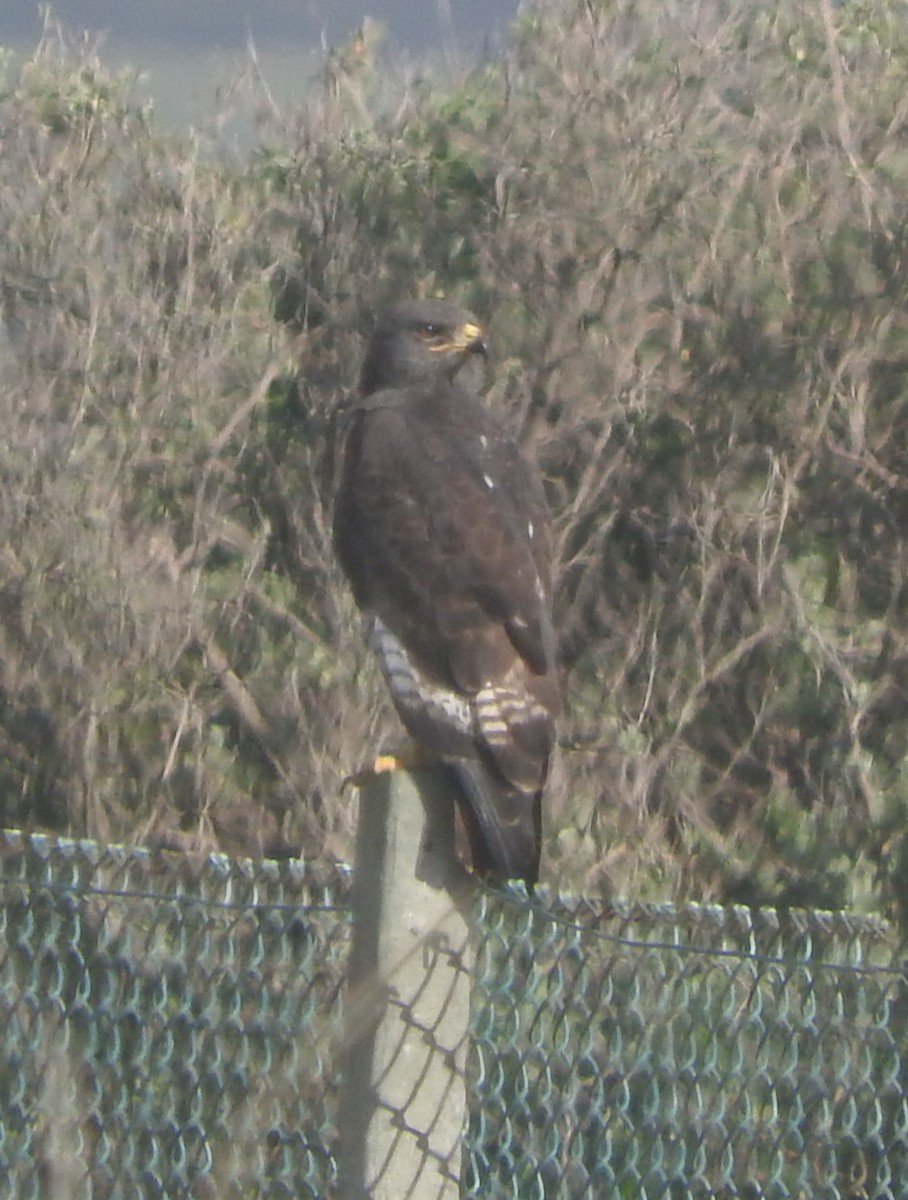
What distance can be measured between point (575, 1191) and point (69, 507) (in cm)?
548

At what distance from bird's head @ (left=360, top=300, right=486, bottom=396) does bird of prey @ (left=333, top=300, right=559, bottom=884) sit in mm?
50

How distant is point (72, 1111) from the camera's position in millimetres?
4027

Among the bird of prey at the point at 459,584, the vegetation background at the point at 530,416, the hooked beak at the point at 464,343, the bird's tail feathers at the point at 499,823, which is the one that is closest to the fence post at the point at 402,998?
the bird's tail feathers at the point at 499,823

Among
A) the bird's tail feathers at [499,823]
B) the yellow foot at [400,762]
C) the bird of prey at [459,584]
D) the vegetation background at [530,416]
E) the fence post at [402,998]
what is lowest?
the fence post at [402,998]

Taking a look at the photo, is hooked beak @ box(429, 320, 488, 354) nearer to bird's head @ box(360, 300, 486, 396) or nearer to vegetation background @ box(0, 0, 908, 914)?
bird's head @ box(360, 300, 486, 396)

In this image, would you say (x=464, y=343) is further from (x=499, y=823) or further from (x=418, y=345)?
(x=499, y=823)

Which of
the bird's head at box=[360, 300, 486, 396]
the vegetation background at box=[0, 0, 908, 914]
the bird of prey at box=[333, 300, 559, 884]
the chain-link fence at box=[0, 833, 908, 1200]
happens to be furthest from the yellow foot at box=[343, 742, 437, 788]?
the vegetation background at box=[0, 0, 908, 914]

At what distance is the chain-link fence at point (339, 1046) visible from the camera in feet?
12.5

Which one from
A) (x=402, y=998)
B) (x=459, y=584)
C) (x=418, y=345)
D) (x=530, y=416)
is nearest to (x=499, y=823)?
(x=402, y=998)

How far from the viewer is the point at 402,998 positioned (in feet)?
9.68

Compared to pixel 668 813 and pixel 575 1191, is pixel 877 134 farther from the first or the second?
pixel 575 1191

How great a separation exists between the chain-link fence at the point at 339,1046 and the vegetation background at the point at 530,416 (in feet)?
14.9

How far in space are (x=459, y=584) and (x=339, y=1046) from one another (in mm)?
1008

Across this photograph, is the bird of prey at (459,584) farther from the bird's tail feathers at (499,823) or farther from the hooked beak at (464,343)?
the hooked beak at (464,343)
